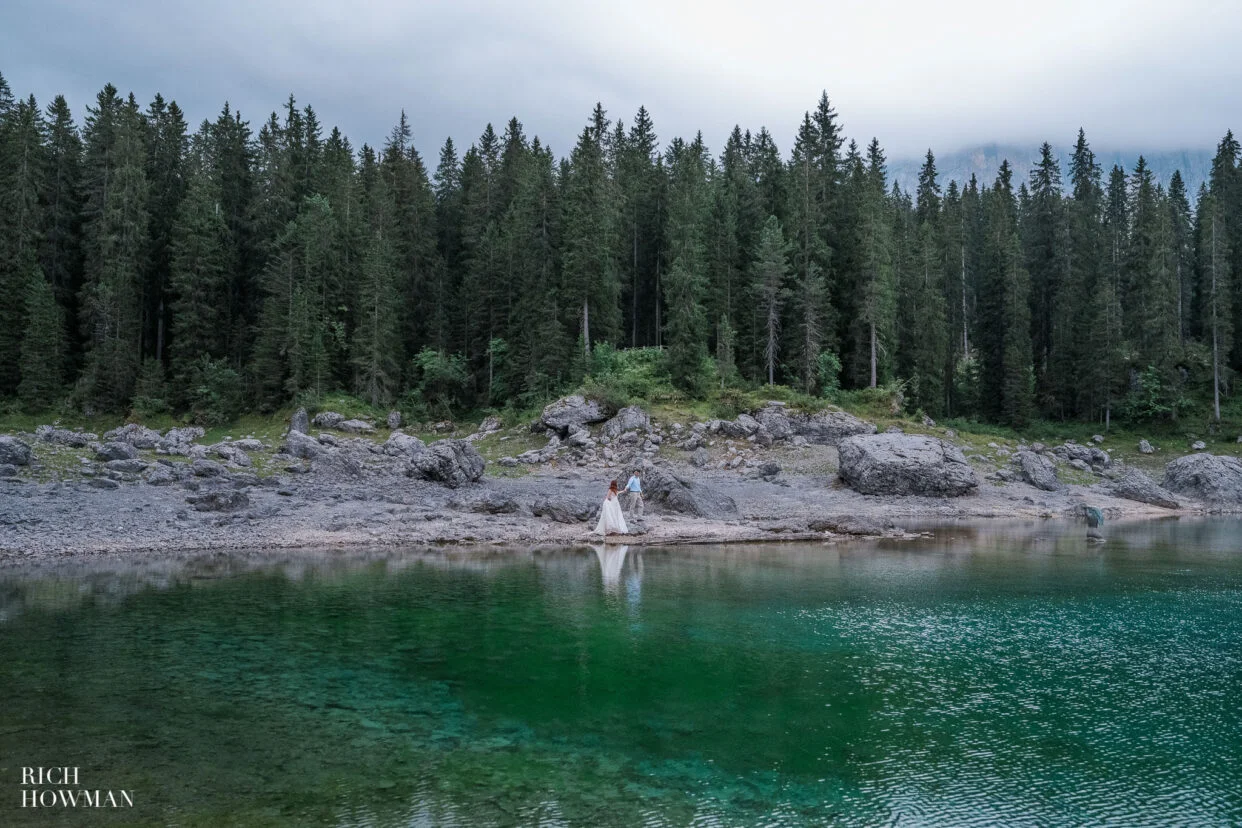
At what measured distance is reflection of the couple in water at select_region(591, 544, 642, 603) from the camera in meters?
21.1

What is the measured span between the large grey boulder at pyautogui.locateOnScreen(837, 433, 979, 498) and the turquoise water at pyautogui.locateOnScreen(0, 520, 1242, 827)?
18666mm

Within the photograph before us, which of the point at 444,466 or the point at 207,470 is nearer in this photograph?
the point at 207,470

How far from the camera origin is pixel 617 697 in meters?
12.3

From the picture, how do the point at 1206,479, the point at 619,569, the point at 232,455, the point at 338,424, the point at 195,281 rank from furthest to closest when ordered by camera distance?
the point at 195,281 → the point at 338,424 → the point at 1206,479 → the point at 232,455 → the point at 619,569

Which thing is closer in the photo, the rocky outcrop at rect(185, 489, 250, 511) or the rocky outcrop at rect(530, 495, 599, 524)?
the rocky outcrop at rect(185, 489, 250, 511)

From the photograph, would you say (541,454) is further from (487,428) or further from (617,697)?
(617,697)

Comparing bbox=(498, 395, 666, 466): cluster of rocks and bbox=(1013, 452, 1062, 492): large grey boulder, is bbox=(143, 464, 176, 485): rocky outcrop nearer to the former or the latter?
bbox=(498, 395, 666, 466): cluster of rocks

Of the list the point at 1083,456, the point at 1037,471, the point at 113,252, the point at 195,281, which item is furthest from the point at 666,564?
the point at 113,252

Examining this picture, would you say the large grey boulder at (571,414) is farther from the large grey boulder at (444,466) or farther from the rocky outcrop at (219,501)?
the rocky outcrop at (219,501)

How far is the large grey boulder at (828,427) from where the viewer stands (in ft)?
169

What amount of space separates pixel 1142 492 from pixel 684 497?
31.5 metres

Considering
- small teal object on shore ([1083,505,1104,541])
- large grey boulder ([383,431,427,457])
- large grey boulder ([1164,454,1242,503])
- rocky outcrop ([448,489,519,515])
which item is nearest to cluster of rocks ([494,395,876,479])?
large grey boulder ([383,431,427,457])

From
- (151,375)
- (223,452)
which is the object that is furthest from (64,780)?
(151,375)

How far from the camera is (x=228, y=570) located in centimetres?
2270
